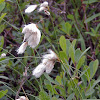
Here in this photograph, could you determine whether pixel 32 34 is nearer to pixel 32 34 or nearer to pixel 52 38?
pixel 32 34

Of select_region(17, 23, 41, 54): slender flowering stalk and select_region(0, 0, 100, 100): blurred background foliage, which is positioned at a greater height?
select_region(17, 23, 41, 54): slender flowering stalk

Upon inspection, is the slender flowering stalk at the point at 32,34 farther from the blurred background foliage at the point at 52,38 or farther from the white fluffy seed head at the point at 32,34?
the blurred background foliage at the point at 52,38

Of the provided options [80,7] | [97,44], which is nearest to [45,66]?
[97,44]

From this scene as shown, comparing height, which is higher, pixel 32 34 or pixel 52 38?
pixel 32 34

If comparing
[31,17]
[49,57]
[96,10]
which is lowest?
[96,10]

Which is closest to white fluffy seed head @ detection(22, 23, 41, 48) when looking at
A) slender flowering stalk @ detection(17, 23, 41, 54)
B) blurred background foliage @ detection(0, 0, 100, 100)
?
slender flowering stalk @ detection(17, 23, 41, 54)

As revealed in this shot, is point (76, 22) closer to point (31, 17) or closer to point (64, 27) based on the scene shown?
point (64, 27)

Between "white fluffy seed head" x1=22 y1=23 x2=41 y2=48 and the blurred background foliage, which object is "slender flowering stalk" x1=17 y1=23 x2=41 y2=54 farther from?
the blurred background foliage

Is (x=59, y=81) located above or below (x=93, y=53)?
above

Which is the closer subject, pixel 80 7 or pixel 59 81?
pixel 59 81

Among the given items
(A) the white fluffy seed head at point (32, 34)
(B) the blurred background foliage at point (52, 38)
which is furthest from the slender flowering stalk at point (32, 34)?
(B) the blurred background foliage at point (52, 38)

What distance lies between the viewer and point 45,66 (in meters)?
1.04

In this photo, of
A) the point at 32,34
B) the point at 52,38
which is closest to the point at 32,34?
the point at 32,34

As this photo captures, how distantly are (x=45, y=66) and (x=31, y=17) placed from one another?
1.14 m
